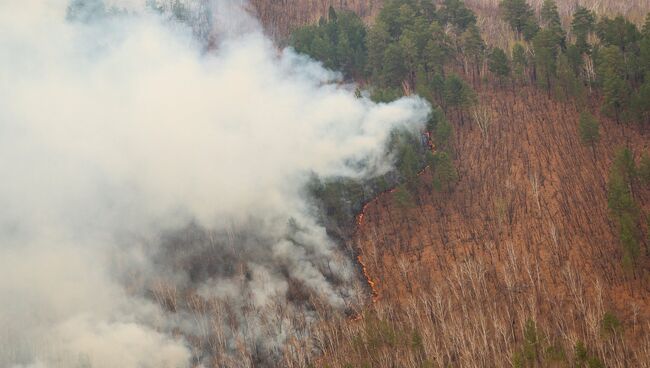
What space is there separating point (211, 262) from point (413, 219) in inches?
891

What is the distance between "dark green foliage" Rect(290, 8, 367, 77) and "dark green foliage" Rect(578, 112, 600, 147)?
30491 millimetres

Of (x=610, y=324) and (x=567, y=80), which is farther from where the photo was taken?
(x=567, y=80)

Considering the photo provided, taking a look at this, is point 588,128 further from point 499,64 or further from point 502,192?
point 499,64

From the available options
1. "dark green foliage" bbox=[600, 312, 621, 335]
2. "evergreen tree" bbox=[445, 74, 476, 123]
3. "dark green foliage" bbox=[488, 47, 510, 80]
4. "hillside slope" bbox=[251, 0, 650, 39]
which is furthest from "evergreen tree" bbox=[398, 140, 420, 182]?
"hillside slope" bbox=[251, 0, 650, 39]

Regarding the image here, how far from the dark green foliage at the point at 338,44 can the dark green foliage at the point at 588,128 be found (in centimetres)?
3049

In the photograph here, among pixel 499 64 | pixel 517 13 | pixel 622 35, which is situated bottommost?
pixel 622 35

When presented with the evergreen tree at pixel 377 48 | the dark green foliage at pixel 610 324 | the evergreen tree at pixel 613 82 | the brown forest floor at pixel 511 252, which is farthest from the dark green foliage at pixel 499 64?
the dark green foliage at pixel 610 324

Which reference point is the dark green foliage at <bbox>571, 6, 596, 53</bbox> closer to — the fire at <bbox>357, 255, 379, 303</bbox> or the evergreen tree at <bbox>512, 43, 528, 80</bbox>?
the evergreen tree at <bbox>512, 43, 528, 80</bbox>

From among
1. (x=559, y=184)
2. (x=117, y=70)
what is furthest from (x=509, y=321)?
(x=117, y=70)

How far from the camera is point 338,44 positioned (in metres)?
84.2

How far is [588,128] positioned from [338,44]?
36.7 meters

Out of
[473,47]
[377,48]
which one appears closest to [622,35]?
[473,47]

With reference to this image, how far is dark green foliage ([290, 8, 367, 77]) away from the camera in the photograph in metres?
83.2

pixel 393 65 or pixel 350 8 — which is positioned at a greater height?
pixel 350 8
